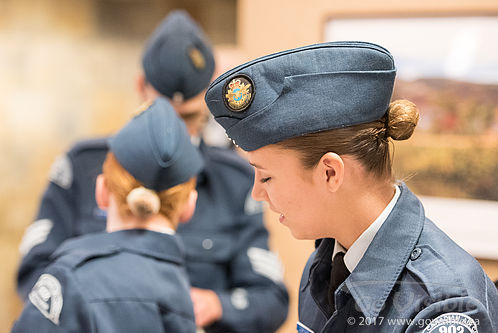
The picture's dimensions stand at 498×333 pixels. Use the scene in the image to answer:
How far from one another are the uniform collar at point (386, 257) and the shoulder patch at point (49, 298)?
0.53 m

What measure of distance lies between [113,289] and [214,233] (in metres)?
0.68

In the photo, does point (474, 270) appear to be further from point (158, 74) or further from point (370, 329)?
point (158, 74)

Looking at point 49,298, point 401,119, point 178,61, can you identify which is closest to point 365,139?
point 401,119

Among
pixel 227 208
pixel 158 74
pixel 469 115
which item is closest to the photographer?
pixel 158 74

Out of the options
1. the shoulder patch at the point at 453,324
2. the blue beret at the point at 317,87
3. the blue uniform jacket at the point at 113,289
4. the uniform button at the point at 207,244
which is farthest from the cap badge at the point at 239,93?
the uniform button at the point at 207,244

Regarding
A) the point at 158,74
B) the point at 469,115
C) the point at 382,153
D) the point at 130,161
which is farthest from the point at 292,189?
the point at 469,115

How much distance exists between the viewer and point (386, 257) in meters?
0.75

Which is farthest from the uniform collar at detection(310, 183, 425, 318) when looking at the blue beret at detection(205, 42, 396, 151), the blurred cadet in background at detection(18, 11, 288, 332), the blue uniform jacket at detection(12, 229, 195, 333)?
the blurred cadet in background at detection(18, 11, 288, 332)

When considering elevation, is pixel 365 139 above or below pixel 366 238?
above

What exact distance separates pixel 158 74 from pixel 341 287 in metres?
1.02

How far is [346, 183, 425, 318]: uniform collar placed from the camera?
2.41 feet

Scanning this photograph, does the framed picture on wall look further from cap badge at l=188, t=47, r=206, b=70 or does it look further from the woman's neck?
the woman's neck

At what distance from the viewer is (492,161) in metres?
1.21

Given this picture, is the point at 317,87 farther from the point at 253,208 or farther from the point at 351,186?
the point at 253,208
